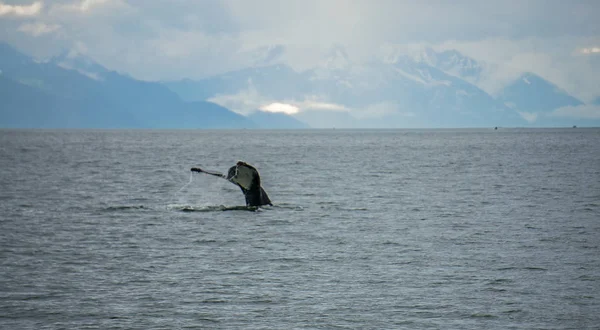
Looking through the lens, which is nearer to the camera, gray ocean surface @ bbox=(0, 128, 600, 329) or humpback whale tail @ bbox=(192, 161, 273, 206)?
gray ocean surface @ bbox=(0, 128, 600, 329)

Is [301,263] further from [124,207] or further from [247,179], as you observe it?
[124,207]

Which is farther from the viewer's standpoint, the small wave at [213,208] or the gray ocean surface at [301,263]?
the small wave at [213,208]

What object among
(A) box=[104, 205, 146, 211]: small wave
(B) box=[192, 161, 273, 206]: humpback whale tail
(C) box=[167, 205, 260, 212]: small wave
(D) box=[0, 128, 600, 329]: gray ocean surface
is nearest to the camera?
(D) box=[0, 128, 600, 329]: gray ocean surface

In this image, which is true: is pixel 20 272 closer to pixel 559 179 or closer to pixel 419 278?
pixel 419 278

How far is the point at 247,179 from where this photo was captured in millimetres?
37344

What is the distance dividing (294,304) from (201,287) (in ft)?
10.5

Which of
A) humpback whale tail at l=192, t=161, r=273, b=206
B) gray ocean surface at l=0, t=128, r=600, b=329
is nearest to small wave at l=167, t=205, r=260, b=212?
gray ocean surface at l=0, t=128, r=600, b=329

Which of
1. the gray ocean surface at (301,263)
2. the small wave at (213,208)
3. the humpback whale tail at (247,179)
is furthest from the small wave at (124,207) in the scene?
the humpback whale tail at (247,179)

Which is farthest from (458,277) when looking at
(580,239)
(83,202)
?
(83,202)

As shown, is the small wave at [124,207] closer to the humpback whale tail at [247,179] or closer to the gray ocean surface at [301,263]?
the gray ocean surface at [301,263]

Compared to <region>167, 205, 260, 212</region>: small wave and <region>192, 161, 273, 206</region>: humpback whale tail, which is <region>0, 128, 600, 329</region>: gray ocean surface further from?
<region>192, 161, 273, 206</region>: humpback whale tail

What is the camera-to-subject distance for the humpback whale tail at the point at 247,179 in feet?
116

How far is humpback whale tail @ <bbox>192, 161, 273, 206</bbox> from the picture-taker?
3547cm

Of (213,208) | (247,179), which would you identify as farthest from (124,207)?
(247,179)
